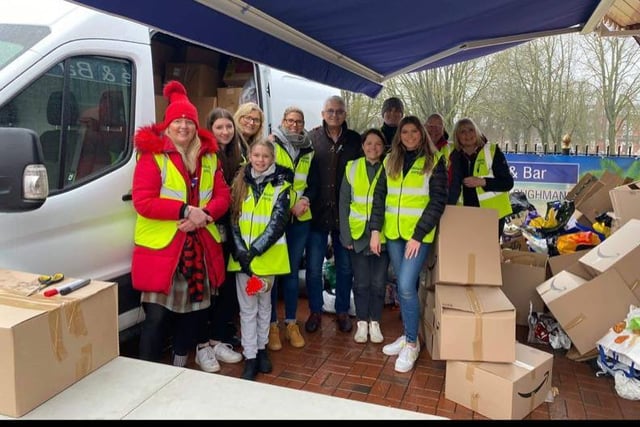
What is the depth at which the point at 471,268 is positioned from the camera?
3.39m

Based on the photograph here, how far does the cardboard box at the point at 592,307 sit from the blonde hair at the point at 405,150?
1.35 m

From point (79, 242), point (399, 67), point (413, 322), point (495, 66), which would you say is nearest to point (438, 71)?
point (495, 66)

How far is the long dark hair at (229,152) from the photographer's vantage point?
3.47 metres

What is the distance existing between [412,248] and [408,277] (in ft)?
0.72

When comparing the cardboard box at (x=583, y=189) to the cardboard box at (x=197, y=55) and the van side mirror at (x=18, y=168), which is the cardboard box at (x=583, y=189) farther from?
the van side mirror at (x=18, y=168)

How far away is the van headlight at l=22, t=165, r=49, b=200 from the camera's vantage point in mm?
1923

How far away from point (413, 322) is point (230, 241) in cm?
141

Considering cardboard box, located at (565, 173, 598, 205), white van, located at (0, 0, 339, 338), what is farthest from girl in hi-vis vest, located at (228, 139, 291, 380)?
cardboard box, located at (565, 173, 598, 205)

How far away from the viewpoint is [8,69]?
2342 millimetres

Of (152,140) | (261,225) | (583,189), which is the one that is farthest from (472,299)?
(583,189)

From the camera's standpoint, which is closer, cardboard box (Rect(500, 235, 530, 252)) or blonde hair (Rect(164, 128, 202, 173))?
blonde hair (Rect(164, 128, 202, 173))

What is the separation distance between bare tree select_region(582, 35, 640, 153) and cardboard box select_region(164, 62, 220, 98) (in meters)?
15.7

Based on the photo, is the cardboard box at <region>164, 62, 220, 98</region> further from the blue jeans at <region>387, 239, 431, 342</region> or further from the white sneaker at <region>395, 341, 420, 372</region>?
the white sneaker at <region>395, 341, 420, 372</region>

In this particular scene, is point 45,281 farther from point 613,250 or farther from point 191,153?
point 613,250
